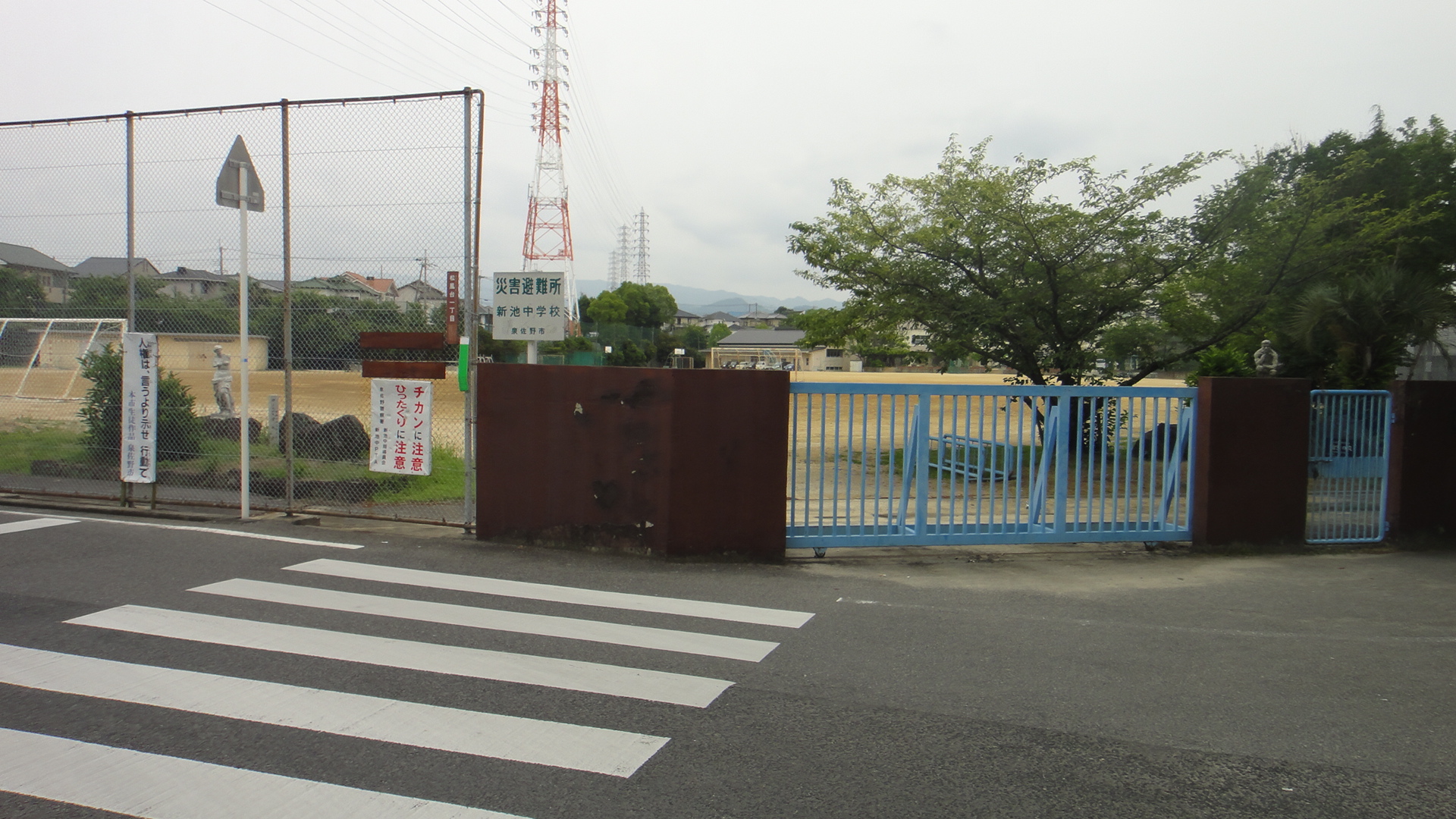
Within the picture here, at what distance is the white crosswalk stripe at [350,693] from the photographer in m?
3.29

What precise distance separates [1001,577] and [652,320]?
242ft

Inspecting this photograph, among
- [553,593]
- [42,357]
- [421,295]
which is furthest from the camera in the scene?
[42,357]

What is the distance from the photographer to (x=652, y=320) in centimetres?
7969

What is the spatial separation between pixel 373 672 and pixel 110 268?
25.0 feet

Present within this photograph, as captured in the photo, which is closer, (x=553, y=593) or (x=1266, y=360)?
(x=553, y=593)

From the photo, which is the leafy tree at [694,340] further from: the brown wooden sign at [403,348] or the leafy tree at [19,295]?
the brown wooden sign at [403,348]

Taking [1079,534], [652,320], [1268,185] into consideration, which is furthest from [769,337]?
[1079,534]

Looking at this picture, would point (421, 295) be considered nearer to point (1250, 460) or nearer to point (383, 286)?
point (383, 286)

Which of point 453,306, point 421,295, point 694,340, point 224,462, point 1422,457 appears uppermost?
point 694,340

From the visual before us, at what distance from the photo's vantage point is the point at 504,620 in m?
5.57

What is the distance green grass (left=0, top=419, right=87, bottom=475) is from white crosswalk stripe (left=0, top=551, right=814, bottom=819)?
6.33m

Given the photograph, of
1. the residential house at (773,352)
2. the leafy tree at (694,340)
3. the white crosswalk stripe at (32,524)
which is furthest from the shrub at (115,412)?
the leafy tree at (694,340)

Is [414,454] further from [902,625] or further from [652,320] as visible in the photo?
[652,320]

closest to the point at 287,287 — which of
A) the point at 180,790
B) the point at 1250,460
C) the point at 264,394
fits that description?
the point at 264,394
